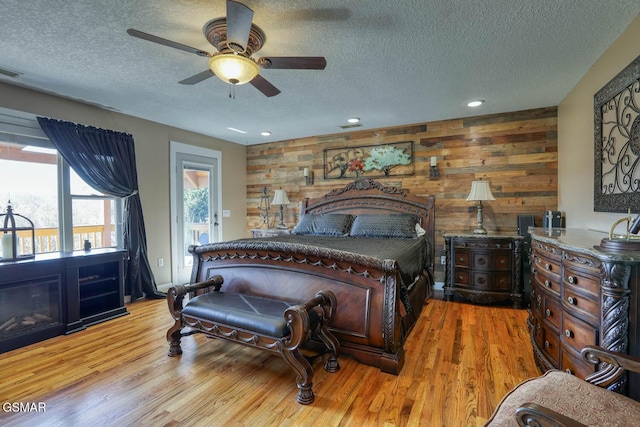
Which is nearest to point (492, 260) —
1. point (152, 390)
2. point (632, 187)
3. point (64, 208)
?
point (632, 187)

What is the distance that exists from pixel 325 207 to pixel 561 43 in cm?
335

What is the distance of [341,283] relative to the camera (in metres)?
2.30

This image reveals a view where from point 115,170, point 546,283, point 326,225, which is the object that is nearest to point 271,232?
point 326,225

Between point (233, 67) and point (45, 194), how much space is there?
2916mm

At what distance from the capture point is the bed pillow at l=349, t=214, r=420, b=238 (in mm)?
3764

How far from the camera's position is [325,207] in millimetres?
4855

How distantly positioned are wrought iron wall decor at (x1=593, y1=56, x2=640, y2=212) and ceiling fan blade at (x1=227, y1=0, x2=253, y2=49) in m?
2.46

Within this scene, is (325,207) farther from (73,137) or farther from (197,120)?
(73,137)

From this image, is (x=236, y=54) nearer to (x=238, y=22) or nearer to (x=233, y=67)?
(x=233, y=67)

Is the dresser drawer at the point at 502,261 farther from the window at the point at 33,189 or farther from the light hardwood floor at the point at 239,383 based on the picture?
the window at the point at 33,189

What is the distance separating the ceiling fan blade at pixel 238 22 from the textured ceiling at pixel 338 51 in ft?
0.71

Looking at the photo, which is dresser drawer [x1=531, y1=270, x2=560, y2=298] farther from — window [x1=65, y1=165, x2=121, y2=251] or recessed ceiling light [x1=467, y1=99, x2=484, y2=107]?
window [x1=65, y1=165, x2=121, y2=251]

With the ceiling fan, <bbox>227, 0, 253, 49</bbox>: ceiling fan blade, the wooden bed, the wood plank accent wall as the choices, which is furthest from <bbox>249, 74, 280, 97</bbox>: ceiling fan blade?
the wood plank accent wall

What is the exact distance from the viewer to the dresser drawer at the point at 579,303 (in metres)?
1.46
